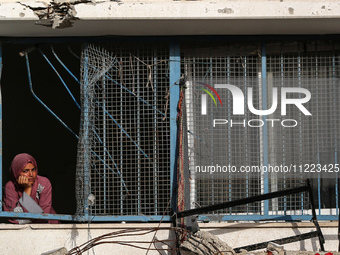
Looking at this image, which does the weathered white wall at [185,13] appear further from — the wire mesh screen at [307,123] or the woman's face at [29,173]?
the woman's face at [29,173]

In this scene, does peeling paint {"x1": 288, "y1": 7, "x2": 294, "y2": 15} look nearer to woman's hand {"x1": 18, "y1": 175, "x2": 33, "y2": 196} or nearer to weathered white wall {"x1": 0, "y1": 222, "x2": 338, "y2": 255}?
weathered white wall {"x1": 0, "y1": 222, "x2": 338, "y2": 255}

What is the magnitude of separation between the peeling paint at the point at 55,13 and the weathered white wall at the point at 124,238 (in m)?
1.88

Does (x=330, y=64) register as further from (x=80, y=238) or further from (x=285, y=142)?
(x=80, y=238)

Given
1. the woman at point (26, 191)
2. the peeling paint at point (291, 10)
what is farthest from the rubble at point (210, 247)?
the peeling paint at point (291, 10)

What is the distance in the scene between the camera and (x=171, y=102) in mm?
5430

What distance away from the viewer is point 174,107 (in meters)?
5.43

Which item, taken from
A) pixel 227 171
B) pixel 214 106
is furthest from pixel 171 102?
pixel 227 171

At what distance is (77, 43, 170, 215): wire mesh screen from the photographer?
5.41 metres

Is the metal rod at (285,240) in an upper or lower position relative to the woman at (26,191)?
lower

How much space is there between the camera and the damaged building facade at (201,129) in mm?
5309

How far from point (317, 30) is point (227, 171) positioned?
160cm

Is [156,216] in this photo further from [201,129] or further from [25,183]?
[25,183]

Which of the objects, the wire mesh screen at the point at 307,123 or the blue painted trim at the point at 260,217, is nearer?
the blue painted trim at the point at 260,217

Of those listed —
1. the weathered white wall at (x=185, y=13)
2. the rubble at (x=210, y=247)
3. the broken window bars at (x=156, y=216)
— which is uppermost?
the weathered white wall at (x=185, y=13)
